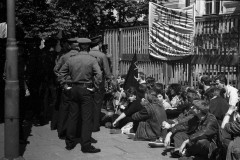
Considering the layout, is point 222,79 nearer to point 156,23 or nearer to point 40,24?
point 156,23

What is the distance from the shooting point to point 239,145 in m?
6.36

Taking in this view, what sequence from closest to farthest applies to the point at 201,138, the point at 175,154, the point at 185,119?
the point at 201,138 < the point at 175,154 < the point at 185,119

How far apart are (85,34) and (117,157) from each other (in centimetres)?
940

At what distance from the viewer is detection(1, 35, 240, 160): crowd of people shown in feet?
23.9

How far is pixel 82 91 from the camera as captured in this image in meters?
8.27

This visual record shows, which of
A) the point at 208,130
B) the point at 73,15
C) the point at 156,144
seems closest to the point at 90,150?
the point at 156,144

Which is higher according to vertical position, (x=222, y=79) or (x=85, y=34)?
(x=85, y=34)

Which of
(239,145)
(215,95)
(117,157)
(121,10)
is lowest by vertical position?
(117,157)

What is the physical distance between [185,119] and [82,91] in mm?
1820

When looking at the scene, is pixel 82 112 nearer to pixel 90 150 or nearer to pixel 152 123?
pixel 90 150

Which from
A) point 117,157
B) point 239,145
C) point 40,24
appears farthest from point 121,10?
point 239,145

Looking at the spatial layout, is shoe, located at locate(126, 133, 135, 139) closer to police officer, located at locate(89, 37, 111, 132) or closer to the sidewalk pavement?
the sidewalk pavement

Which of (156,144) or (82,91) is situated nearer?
(82,91)

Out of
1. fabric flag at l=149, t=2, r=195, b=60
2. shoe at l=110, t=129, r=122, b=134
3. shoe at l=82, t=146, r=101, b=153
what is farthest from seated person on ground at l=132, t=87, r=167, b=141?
fabric flag at l=149, t=2, r=195, b=60
